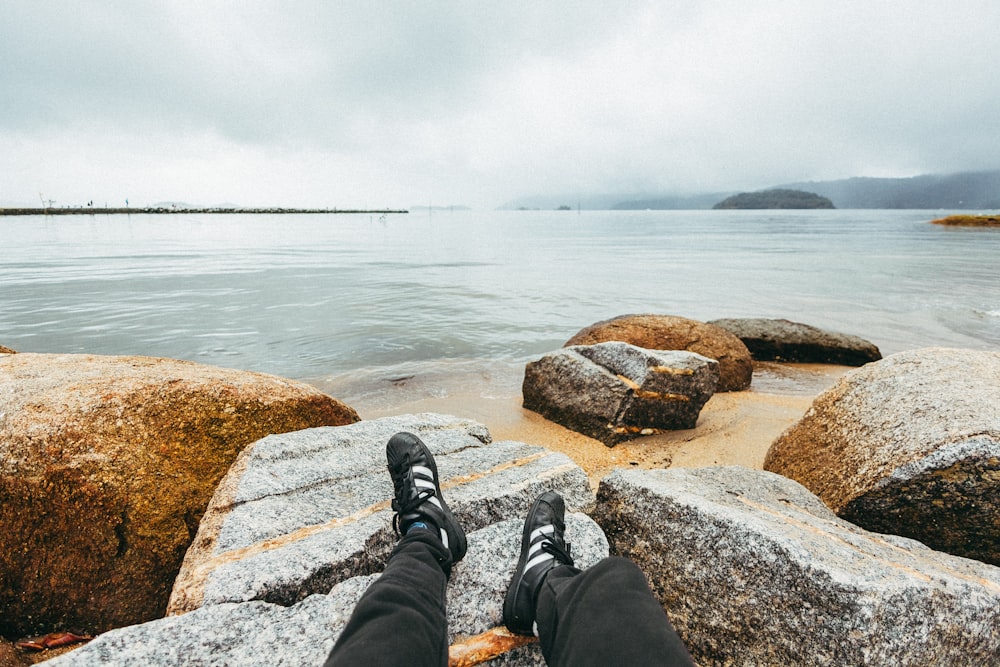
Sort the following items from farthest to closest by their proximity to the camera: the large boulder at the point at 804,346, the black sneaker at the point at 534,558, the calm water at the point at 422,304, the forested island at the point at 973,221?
the forested island at the point at 973,221 → the calm water at the point at 422,304 → the large boulder at the point at 804,346 → the black sneaker at the point at 534,558

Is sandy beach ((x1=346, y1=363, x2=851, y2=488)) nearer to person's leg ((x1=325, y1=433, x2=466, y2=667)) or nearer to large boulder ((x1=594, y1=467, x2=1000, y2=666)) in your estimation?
large boulder ((x1=594, y1=467, x2=1000, y2=666))

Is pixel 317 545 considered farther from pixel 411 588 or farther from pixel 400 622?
pixel 400 622

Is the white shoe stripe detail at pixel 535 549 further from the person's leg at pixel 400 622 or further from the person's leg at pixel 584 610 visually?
the person's leg at pixel 400 622

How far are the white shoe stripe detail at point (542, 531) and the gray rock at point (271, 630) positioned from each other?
0.74 ft

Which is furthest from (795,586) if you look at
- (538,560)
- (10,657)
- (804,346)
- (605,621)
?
(804,346)

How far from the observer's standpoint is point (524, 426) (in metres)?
6.53

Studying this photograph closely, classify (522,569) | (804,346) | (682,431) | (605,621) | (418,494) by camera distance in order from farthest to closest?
1. (804,346)
2. (682,431)
3. (418,494)
4. (522,569)
5. (605,621)

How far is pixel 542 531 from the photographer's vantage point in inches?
108

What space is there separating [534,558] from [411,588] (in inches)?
28.4

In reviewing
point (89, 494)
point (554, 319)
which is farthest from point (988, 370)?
point (554, 319)

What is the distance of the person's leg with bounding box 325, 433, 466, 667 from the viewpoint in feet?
5.80

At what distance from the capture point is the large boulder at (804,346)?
31.2 feet

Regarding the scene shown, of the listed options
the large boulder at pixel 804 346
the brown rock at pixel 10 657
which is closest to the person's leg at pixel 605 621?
the brown rock at pixel 10 657

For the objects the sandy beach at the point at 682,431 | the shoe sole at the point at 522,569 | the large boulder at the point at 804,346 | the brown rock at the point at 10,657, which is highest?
the shoe sole at the point at 522,569
